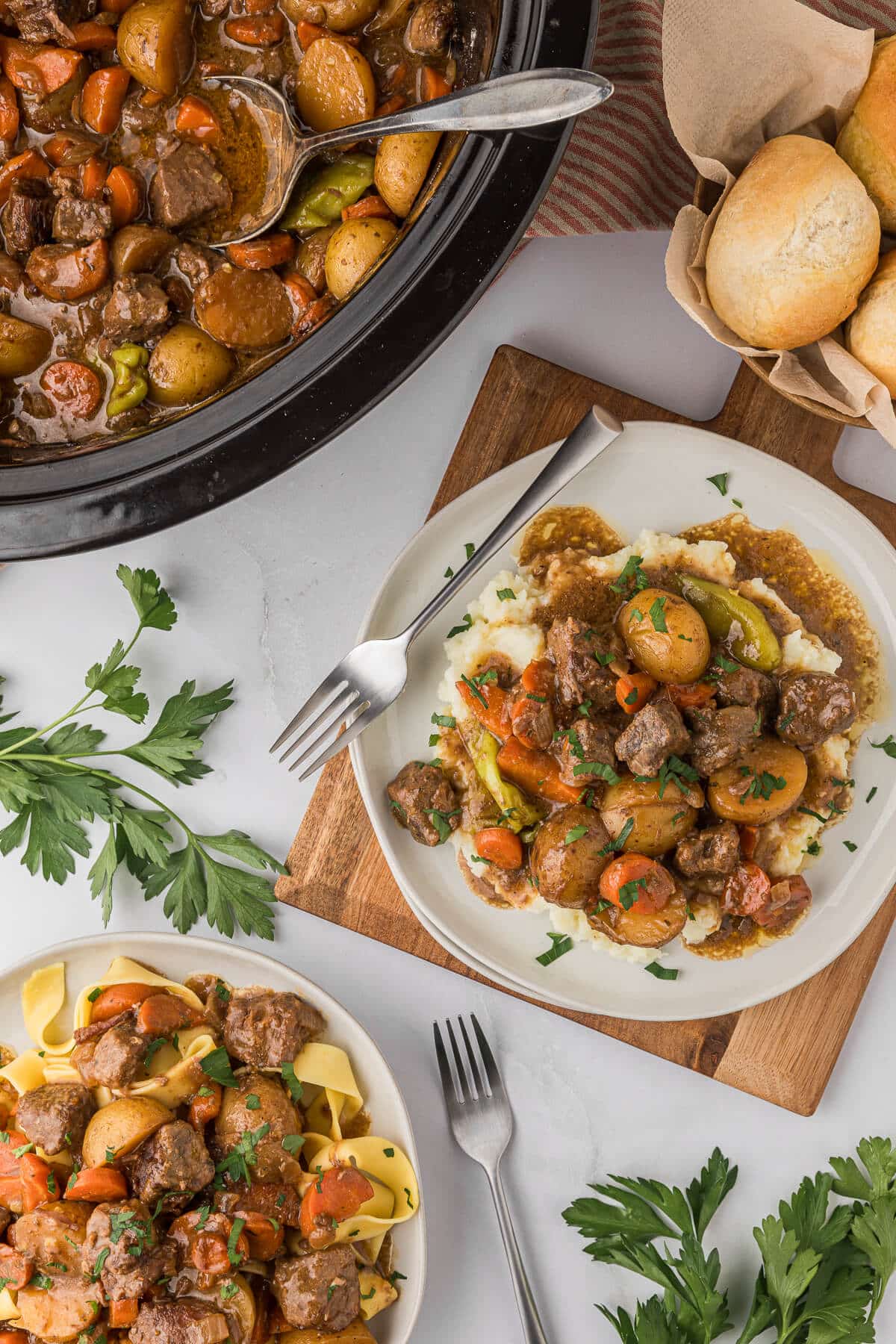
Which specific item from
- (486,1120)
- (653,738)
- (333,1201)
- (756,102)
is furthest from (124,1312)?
(756,102)

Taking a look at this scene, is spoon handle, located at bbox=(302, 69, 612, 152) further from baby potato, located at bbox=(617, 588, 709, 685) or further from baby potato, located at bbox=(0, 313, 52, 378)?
baby potato, located at bbox=(617, 588, 709, 685)

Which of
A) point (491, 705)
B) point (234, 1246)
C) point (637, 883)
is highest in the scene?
point (491, 705)

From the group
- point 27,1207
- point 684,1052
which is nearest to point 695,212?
point 684,1052

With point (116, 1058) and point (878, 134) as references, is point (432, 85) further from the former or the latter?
point (116, 1058)

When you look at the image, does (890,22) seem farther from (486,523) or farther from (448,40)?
(486,523)

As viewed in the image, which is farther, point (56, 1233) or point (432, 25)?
point (56, 1233)
